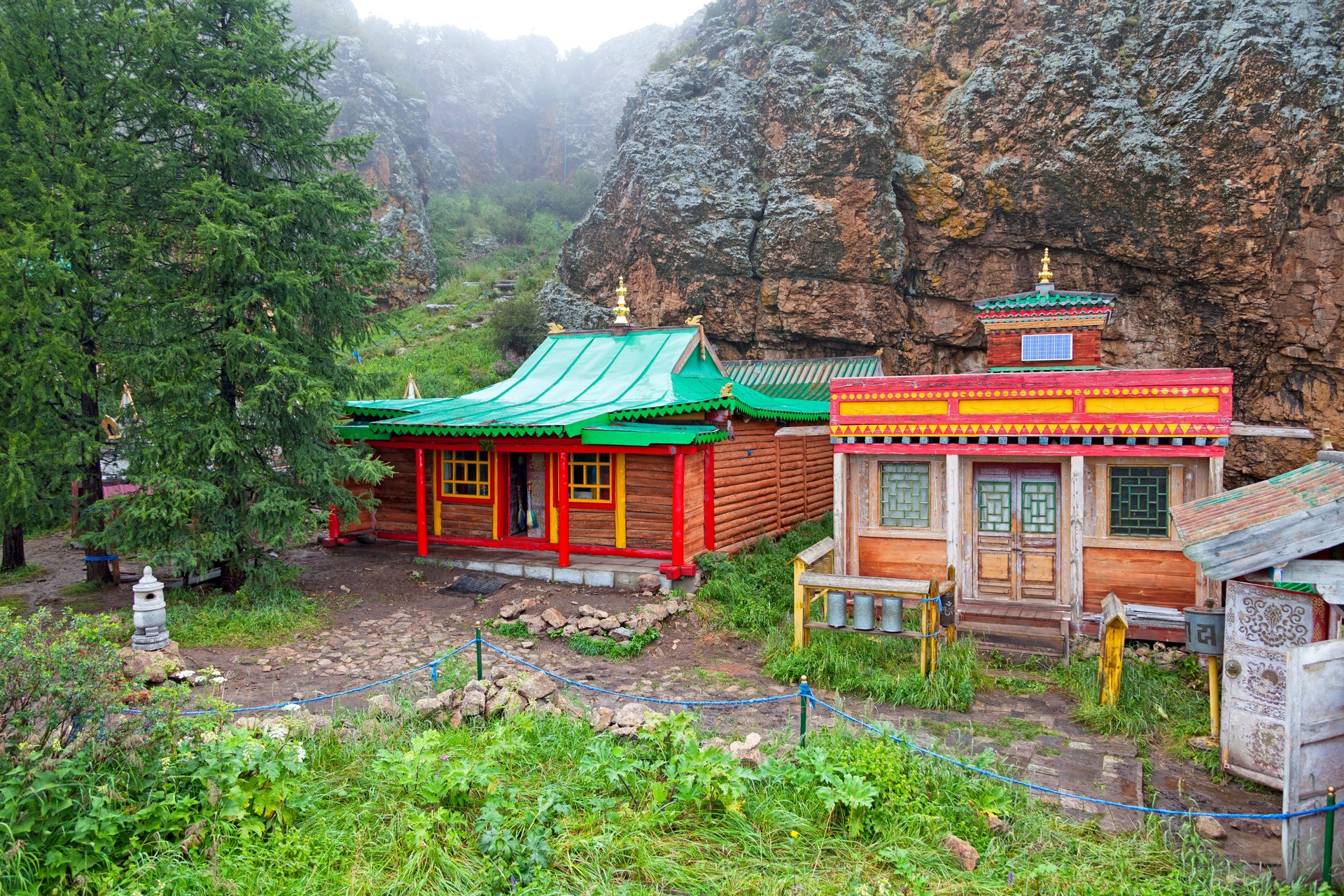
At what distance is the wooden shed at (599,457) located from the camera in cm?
1258

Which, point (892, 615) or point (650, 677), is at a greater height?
point (892, 615)

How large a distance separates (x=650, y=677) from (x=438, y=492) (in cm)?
743

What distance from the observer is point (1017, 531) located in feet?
33.3

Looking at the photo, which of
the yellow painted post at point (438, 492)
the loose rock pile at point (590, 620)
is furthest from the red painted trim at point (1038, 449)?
the yellow painted post at point (438, 492)

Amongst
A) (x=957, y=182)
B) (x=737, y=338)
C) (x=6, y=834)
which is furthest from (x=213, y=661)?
(x=957, y=182)

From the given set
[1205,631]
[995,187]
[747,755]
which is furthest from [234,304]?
[995,187]

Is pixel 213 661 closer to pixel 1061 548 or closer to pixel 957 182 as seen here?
pixel 1061 548

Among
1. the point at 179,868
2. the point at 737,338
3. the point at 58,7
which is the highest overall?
the point at 58,7

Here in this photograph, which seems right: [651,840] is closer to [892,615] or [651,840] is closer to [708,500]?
[892,615]

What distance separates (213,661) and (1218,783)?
10.4 m

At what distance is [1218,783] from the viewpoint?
19.7 ft

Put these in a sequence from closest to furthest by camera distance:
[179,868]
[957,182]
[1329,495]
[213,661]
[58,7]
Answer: [179,868] → [1329,495] → [213,661] → [58,7] → [957,182]

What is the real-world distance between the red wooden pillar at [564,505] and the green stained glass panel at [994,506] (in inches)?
262

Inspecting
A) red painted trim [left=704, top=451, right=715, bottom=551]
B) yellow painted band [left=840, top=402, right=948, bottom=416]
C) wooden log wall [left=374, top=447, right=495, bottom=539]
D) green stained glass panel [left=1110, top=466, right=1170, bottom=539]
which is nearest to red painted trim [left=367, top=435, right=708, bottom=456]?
red painted trim [left=704, top=451, right=715, bottom=551]
